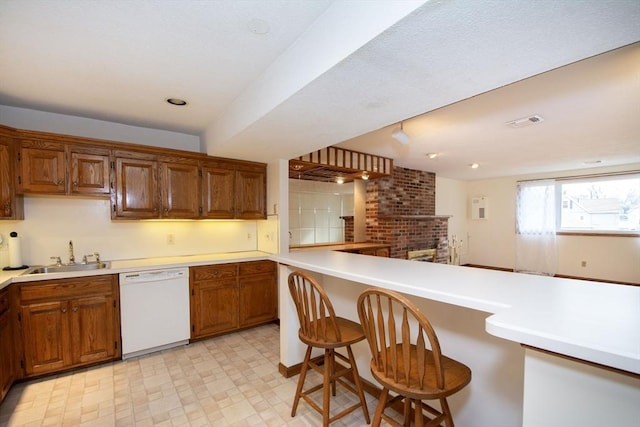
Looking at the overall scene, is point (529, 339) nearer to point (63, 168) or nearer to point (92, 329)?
point (92, 329)

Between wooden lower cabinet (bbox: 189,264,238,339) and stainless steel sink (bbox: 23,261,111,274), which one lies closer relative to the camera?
stainless steel sink (bbox: 23,261,111,274)

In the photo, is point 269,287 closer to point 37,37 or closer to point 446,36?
point 37,37

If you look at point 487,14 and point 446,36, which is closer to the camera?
point 487,14

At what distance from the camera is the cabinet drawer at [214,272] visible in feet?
9.92

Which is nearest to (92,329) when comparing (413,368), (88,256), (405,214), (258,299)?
(88,256)

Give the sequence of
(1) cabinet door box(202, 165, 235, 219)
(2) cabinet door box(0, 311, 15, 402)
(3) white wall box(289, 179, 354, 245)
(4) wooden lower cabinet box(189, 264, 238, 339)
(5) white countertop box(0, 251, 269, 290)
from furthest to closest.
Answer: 1. (3) white wall box(289, 179, 354, 245)
2. (1) cabinet door box(202, 165, 235, 219)
3. (4) wooden lower cabinet box(189, 264, 238, 339)
4. (5) white countertop box(0, 251, 269, 290)
5. (2) cabinet door box(0, 311, 15, 402)

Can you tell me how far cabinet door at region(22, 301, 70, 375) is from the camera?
7.48ft

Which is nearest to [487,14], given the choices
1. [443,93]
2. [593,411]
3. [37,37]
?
[443,93]

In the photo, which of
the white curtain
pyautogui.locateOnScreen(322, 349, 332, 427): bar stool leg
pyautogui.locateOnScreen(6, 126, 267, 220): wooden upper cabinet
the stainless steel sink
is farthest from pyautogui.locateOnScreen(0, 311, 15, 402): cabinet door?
the white curtain

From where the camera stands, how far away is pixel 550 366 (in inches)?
33.0

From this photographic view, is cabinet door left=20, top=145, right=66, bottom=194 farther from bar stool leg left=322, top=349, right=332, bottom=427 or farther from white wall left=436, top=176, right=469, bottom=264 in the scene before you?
white wall left=436, top=176, right=469, bottom=264

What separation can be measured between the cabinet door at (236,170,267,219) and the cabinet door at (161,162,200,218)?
481 millimetres

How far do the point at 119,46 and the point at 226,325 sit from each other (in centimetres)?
273

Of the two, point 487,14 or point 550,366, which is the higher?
point 487,14
